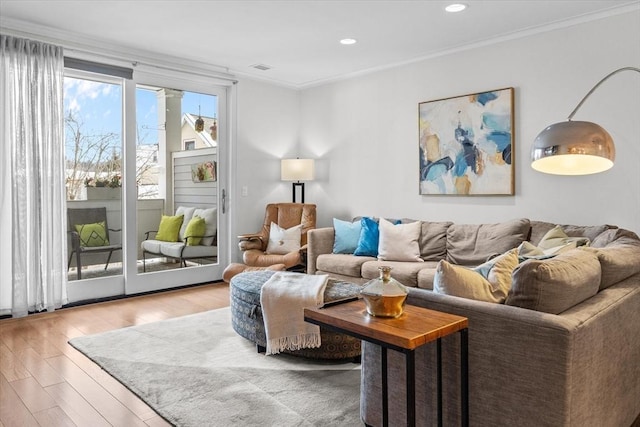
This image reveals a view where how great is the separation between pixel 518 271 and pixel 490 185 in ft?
8.94

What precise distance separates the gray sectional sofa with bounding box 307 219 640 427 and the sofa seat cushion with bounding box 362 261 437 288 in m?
1.81

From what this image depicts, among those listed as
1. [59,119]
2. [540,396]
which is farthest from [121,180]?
[540,396]

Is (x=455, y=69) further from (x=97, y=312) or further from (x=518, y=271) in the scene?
(x=97, y=312)

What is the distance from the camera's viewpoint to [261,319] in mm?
3123

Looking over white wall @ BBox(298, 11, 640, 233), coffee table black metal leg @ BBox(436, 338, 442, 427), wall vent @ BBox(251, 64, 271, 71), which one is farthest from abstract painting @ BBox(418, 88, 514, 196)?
coffee table black metal leg @ BBox(436, 338, 442, 427)

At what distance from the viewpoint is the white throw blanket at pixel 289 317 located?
2.92 metres

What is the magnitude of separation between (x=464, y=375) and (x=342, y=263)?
9.16ft

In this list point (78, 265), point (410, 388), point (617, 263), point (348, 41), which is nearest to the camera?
point (410, 388)

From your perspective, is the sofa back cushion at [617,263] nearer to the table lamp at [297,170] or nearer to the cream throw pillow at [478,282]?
the cream throw pillow at [478,282]

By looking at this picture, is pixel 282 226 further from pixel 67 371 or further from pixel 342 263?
pixel 67 371

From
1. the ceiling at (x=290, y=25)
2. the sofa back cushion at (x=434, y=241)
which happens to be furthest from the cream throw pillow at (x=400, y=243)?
the ceiling at (x=290, y=25)

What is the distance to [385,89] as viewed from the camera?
17.4ft

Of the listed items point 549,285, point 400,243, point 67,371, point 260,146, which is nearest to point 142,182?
point 260,146

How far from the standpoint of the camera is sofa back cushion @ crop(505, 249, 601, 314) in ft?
5.77
